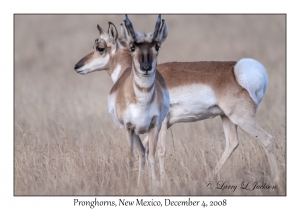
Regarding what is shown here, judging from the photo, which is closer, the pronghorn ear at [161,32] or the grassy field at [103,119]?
the pronghorn ear at [161,32]

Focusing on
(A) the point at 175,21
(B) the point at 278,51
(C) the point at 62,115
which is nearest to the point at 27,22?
(A) the point at 175,21

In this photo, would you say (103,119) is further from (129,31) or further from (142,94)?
(129,31)

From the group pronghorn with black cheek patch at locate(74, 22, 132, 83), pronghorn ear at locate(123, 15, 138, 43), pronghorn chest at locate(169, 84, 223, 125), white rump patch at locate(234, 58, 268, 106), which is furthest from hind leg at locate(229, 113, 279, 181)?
pronghorn ear at locate(123, 15, 138, 43)

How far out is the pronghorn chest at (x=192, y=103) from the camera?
787cm

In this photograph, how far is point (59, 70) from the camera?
19.1m

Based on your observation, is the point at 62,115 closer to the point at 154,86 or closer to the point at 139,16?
the point at 154,86

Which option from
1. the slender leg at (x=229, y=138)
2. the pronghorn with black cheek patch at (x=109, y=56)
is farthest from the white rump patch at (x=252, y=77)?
the pronghorn with black cheek patch at (x=109, y=56)

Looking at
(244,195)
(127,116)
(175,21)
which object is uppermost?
(175,21)

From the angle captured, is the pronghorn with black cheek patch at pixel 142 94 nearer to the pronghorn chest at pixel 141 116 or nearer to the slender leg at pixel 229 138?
the pronghorn chest at pixel 141 116

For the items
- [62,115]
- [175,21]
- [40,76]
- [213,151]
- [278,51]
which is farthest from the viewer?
[175,21]

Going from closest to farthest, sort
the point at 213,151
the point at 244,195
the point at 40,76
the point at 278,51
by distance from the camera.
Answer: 1. the point at 244,195
2. the point at 213,151
3. the point at 40,76
4. the point at 278,51

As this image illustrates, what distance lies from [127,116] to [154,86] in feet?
1.61

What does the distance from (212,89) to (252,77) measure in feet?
1.98

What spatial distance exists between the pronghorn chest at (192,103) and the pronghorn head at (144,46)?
1770 mm
